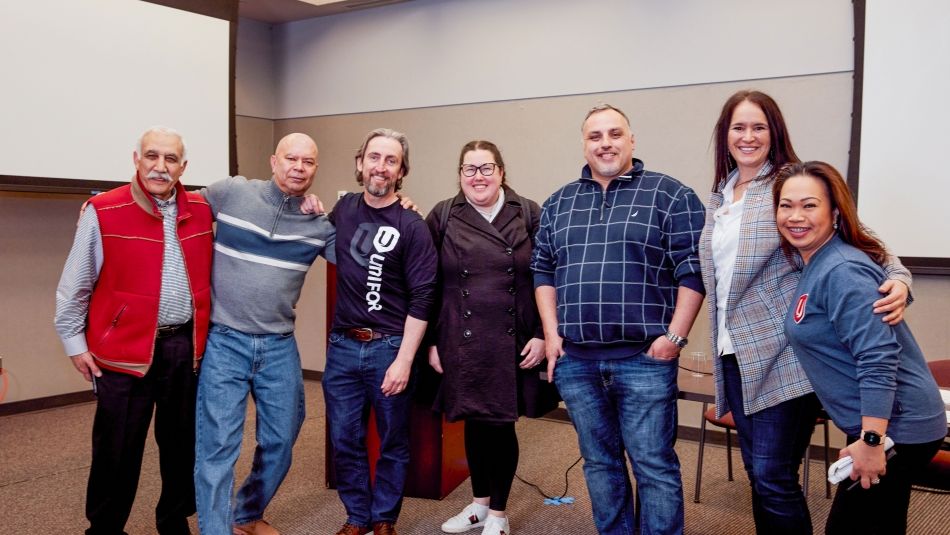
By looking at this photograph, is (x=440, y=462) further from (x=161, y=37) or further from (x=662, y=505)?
(x=161, y=37)

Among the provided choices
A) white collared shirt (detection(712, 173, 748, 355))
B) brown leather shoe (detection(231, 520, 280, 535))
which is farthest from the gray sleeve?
white collared shirt (detection(712, 173, 748, 355))

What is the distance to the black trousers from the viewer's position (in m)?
2.22

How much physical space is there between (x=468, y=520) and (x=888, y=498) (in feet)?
5.26

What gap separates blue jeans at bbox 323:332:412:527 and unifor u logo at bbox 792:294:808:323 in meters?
1.31

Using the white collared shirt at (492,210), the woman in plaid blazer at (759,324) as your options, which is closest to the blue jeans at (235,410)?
the white collared shirt at (492,210)

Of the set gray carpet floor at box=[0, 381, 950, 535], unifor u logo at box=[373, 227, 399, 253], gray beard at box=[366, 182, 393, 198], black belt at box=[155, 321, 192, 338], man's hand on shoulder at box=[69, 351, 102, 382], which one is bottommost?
gray carpet floor at box=[0, 381, 950, 535]

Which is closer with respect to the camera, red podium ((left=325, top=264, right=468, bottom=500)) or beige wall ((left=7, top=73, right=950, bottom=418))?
red podium ((left=325, top=264, right=468, bottom=500))

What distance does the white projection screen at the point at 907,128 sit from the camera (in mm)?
3277

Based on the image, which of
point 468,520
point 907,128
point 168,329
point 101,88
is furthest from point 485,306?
point 101,88

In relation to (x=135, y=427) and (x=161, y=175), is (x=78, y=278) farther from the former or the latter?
(x=135, y=427)

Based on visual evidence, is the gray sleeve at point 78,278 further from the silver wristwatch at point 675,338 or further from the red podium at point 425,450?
the silver wristwatch at point 675,338

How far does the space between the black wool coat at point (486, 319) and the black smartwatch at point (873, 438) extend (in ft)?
3.72

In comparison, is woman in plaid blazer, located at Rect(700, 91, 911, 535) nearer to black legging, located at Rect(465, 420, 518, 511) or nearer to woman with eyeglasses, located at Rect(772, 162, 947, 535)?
woman with eyeglasses, located at Rect(772, 162, 947, 535)

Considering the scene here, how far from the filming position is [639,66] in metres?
4.19
